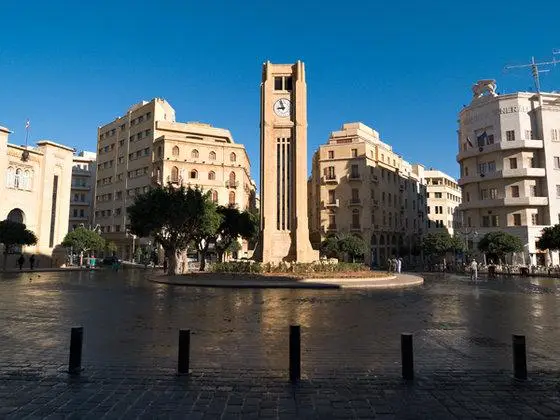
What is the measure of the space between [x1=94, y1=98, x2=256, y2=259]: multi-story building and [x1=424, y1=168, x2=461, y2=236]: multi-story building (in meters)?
41.8

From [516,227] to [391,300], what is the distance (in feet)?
127

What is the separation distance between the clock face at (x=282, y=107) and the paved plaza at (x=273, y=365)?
2705 centimetres

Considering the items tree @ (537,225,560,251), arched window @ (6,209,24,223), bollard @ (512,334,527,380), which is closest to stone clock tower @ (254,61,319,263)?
tree @ (537,225,560,251)

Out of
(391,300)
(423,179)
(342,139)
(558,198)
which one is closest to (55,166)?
(342,139)

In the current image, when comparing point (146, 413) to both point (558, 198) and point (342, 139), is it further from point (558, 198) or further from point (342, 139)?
point (342, 139)

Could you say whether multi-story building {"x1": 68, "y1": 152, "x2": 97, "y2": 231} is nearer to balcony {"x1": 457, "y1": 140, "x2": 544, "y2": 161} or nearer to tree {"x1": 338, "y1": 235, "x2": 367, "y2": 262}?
tree {"x1": 338, "y1": 235, "x2": 367, "y2": 262}

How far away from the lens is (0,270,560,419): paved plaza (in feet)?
15.4

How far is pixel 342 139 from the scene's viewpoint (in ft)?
217

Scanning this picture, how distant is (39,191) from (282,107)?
33081 millimetres

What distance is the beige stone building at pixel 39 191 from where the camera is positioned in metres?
47.2

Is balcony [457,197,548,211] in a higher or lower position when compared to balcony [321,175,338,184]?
lower

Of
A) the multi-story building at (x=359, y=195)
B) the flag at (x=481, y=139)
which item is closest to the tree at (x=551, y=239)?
the flag at (x=481, y=139)

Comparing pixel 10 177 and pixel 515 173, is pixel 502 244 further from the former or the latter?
pixel 10 177

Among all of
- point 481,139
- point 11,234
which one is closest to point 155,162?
point 11,234
